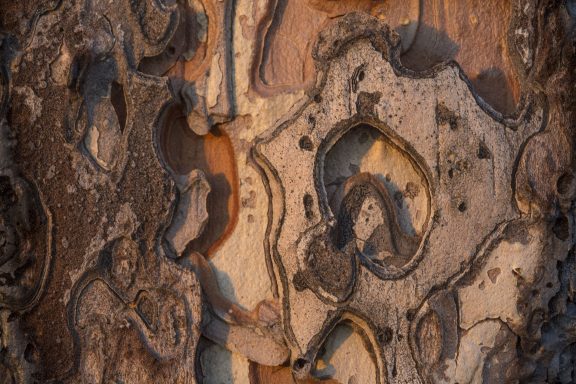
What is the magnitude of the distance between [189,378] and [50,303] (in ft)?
1.10

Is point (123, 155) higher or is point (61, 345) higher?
point (123, 155)

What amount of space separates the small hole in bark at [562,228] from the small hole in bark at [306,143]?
1.94ft

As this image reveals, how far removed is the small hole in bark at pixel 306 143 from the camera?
1.73 meters

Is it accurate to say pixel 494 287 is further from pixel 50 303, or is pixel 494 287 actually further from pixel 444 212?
pixel 50 303

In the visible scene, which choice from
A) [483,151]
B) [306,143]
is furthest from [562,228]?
[306,143]

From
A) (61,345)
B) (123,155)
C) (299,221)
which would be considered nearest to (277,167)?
(299,221)

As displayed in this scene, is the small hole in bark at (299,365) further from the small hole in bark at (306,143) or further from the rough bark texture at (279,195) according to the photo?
the small hole in bark at (306,143)

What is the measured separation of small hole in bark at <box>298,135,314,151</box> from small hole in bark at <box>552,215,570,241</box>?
0.59m

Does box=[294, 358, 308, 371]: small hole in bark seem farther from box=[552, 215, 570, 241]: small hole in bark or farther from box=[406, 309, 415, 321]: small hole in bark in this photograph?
box=[552, 215, 570, 241]: small hole in bark

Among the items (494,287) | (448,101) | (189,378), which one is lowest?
(189,378)

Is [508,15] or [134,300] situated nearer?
[134,300]

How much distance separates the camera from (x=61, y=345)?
1.72 meters

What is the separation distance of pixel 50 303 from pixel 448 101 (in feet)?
3.17

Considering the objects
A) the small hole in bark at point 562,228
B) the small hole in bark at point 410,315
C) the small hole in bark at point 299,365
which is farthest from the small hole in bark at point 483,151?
the small hole in bark at point 299,365
